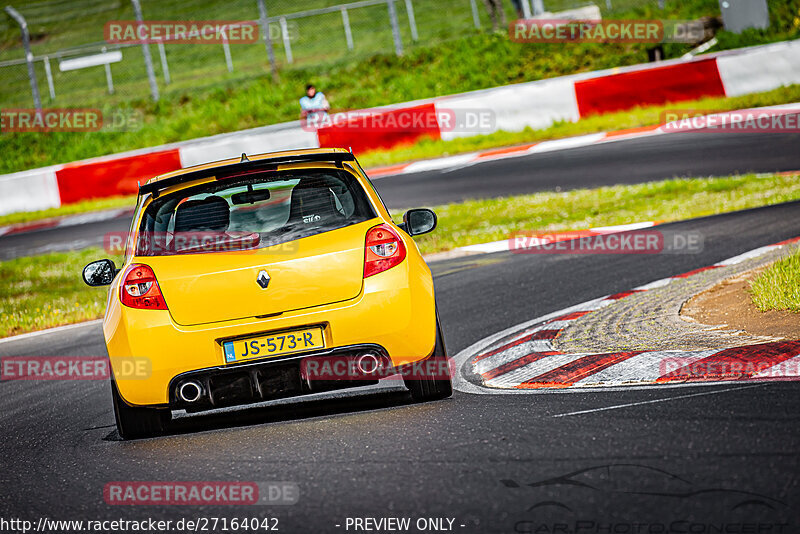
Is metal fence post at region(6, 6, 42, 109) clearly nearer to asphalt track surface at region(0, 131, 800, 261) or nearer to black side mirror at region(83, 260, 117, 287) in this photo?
asphalt track surface at region(0, 131, 800, 261)

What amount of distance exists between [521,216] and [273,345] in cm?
915

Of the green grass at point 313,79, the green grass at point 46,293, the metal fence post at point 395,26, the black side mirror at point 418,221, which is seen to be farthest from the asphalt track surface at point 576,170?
the black side mirror at point 418,221

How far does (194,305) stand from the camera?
18.7 feet

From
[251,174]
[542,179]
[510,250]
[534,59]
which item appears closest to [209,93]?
[534,59]

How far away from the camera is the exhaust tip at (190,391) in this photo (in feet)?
18.7

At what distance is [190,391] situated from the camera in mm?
5703

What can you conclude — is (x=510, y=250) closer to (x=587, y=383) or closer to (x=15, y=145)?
(x=587, y=383)

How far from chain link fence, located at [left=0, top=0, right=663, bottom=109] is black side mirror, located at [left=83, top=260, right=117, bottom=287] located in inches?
733

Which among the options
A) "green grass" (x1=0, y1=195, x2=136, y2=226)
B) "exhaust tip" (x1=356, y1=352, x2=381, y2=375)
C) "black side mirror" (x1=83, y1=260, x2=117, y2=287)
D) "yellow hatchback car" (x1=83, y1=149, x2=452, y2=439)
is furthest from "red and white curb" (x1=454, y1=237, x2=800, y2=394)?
"green grass" (x1=0, y1=195, x2=136, y2=226)

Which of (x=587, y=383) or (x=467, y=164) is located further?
(x=467, y=164)

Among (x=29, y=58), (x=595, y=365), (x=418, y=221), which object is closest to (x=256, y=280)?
(x=418, y=221)

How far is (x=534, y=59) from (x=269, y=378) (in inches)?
892

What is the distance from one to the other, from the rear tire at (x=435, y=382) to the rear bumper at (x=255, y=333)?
9.9 inches

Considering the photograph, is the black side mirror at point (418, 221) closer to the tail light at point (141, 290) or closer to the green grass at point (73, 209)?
the tail light at point (141, 290)
